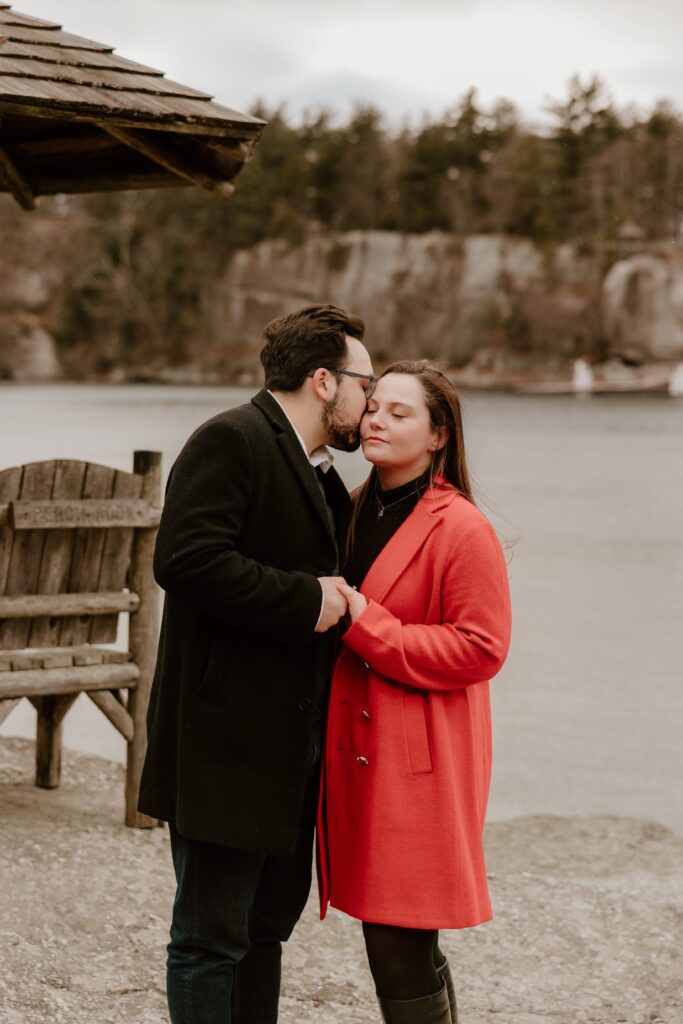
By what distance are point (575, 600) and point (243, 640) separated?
14920 millimetres

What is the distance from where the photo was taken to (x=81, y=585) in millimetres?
4934

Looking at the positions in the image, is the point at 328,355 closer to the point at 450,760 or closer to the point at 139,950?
the point at 450,760

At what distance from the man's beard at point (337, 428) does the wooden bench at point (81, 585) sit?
6.78ft

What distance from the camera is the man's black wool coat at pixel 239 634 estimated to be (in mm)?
2617

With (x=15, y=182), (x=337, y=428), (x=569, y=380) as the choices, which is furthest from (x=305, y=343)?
(x=569, y=380)

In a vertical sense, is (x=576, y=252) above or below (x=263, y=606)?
above

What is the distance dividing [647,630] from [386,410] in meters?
12.9

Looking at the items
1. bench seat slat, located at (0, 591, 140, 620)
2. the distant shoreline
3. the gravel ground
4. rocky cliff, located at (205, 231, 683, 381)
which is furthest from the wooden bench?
the distant shoreline

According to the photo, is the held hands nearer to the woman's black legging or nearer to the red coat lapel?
the red coat lapel

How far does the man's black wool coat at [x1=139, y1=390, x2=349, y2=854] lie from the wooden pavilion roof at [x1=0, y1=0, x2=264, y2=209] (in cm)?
187

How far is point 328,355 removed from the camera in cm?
282

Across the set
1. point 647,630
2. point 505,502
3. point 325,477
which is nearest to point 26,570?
point 325,477

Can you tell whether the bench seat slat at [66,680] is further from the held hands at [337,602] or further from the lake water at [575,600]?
the held hands at [337,602]

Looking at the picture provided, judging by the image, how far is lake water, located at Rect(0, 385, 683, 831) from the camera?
8.66 m
